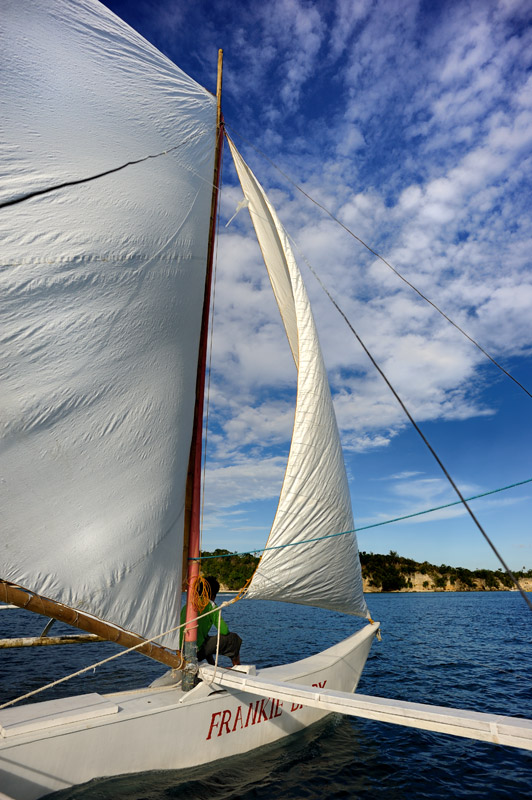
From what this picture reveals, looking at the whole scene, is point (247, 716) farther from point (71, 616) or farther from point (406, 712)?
point (71, 616)

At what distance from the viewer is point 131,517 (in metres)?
5.46

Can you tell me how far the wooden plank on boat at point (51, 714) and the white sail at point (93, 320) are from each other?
101 centimetres

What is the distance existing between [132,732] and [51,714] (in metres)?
0.99

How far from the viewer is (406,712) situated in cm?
445

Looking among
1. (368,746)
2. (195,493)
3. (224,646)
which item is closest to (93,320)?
(195,493)

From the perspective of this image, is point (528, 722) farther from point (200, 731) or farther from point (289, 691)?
point (200, 731)

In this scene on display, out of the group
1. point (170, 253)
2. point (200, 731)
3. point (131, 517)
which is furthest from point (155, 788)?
point (170, 253)

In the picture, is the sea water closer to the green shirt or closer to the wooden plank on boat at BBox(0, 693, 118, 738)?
the wooden plank on boat at BBox(0, 693, 118, 738)

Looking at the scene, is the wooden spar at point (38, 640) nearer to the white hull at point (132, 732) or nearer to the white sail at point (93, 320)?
the white hull at point (132, 732)

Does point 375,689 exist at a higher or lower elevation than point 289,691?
lower

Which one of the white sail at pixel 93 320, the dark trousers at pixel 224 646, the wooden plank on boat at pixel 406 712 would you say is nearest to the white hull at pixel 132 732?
the wooden plank on boat at pixel 406 712

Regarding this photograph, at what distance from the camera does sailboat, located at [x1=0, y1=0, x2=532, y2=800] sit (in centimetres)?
475

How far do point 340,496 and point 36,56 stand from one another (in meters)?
7.63

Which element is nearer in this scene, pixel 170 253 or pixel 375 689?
pixel 170 253
